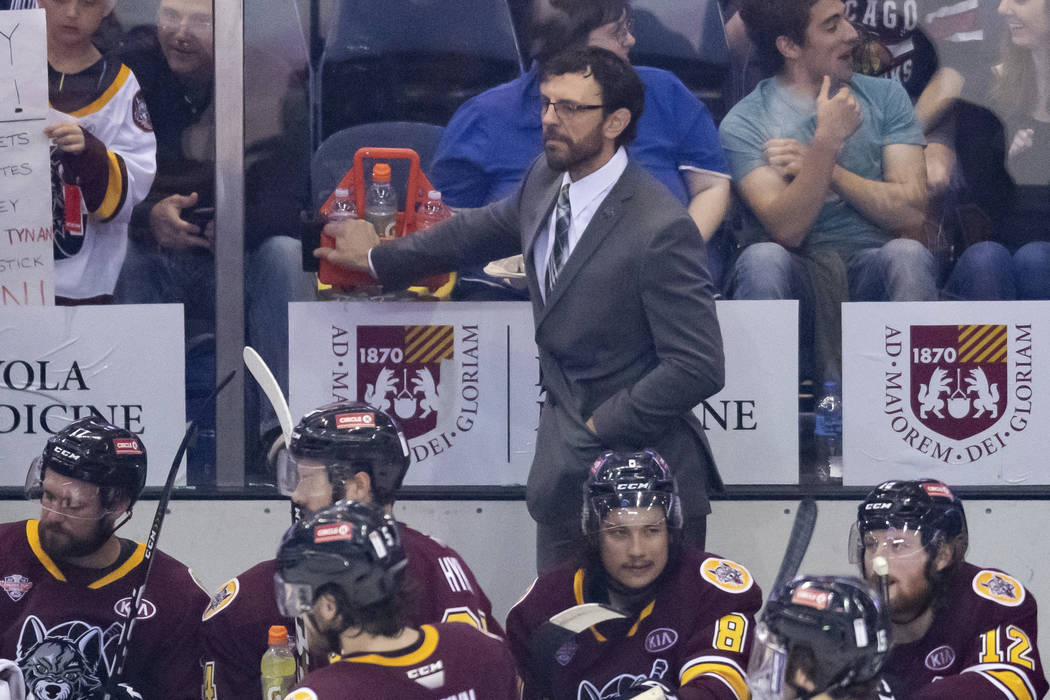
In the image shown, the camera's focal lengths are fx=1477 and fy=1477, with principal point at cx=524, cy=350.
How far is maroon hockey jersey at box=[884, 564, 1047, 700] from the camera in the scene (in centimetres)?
327

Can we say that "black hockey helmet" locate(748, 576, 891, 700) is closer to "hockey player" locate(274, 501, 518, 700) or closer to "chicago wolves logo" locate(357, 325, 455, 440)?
"hockey player" locate(274, 501, 518, 700)

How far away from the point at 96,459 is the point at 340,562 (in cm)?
135

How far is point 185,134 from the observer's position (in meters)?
4.94

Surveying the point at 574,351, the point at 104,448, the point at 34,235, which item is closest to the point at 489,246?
the point at 574,351

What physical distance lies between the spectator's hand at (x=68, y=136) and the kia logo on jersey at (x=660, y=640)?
2599 millimetres

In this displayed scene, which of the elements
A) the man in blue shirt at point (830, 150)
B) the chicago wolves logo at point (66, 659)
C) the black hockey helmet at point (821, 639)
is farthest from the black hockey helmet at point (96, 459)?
the man in blue shirt at point (830, 150)

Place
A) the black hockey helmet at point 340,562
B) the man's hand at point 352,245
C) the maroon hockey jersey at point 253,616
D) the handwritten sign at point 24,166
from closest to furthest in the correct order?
the black hockey helmet at point 340,562 < the maroon hockey jersey at point 253,616 < the man's hand at point 352,245 < the handwritten sign at point 24,166

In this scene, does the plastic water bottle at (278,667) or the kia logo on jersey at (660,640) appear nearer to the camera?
the plastic water bottle at (278,667)

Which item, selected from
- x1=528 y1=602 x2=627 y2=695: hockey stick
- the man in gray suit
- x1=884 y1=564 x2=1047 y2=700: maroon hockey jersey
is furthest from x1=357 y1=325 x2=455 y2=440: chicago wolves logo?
x1=884 y1=564 x2=1047 y2=700: maroon hockey jersey

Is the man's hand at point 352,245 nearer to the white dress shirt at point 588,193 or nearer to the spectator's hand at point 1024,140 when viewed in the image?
the white dress shirt at point 588,193

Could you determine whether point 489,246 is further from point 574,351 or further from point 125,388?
point 125,388

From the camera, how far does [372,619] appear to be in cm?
268

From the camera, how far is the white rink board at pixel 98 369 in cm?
491

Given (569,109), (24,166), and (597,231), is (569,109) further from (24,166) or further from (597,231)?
(24,166)
